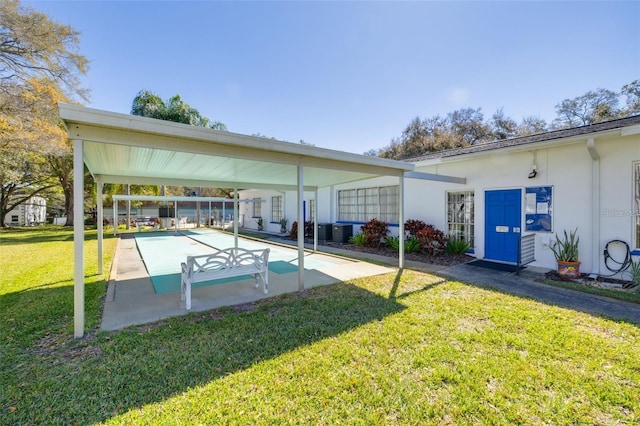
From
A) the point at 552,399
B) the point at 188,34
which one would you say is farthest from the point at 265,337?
the point at 188,34

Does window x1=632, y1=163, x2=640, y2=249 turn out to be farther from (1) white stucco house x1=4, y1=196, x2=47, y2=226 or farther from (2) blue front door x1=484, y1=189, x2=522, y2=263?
(1) white stucco house x1=4, y1=196, x2=47, y2=226

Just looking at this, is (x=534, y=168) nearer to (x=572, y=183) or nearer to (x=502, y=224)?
(x=572, y=183)

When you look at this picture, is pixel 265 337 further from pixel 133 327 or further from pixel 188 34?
pixel 188 34

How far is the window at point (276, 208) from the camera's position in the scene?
19.5 metres

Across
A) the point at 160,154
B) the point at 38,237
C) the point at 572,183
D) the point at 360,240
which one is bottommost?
the point at 38,237

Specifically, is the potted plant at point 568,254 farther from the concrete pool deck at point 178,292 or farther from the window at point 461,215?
the concrete pool deck at point 178,292

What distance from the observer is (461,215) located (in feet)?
31.2

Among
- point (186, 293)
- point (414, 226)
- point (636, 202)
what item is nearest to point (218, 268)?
point (186, 293)

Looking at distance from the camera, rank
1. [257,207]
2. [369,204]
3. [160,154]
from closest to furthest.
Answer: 1. [160,154]
2. [369,204]
3. [257,207]

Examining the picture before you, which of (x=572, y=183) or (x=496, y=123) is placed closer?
(x=572, y=183)

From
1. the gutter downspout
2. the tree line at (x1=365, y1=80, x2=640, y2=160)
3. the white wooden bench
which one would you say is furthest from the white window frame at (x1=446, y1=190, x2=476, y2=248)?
the tree line at (x1=365, y1=80, x2=640, y2=160)

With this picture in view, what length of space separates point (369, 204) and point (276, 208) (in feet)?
29.1

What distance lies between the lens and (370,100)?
14555 mm

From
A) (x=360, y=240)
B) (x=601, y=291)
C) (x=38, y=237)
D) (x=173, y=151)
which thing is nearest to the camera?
(x=173, y=151)
